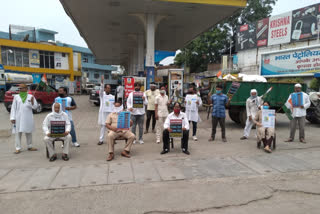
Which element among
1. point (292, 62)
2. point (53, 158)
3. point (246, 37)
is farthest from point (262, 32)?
point (53, 158)

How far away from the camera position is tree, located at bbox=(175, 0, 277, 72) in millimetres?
31641

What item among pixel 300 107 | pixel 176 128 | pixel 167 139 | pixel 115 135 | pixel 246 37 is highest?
pixel 246 37

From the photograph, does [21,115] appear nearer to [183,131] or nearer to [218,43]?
[183,131]

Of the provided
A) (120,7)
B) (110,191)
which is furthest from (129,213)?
(120,7)

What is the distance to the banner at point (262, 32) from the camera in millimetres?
23359

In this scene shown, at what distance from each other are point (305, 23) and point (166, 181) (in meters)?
21.7

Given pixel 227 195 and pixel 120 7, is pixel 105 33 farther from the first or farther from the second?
pixel 227 195

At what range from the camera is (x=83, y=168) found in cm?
480

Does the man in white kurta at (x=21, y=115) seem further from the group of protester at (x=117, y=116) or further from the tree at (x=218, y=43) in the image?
the tree at (x=218, y=43)

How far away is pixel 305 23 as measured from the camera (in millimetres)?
19750

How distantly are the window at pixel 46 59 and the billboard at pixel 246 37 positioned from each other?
90.8 feet

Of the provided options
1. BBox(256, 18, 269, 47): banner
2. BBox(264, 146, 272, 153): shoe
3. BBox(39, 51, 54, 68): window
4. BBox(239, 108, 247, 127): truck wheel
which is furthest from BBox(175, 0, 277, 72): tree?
BBox(264, 146, 272, 153): shoe

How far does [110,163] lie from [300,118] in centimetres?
578

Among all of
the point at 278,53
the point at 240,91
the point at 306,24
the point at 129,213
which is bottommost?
the point at 129,213
